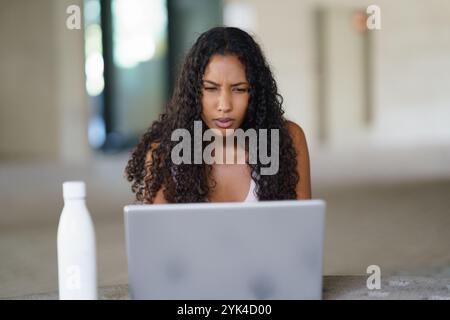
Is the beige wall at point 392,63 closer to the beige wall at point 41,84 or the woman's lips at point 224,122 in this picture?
the beige wall at point 41,84

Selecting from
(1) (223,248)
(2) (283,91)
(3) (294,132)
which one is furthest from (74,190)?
(2) (283,91)

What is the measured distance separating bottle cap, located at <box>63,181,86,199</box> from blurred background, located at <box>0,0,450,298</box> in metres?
2.16

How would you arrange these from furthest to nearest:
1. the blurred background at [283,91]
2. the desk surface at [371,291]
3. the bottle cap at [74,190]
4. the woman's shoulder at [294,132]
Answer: the blurred background at [283,91] → the woman's shoulder at [294,132] → the desk surface at [371,291] → the bottle cap at [74,190]

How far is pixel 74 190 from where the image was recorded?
1312mm

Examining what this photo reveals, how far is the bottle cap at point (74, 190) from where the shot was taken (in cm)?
131

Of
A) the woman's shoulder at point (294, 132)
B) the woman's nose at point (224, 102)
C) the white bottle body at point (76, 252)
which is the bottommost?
the white bottle body at point (76, 252)

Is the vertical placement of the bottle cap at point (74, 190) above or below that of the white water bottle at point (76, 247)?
above

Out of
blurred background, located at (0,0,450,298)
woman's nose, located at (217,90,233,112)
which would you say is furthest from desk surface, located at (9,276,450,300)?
blurred background, located at (0,0,450,298)

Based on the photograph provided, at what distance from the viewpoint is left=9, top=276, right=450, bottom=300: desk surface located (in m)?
1.46

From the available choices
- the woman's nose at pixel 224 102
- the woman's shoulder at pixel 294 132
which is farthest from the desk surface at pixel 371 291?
the woman's nose at pixel 224 102

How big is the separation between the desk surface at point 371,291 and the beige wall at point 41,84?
8530 mm

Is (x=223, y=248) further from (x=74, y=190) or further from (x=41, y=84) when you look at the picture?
(x=41, y=84)

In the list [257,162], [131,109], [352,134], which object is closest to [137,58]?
[131,109]

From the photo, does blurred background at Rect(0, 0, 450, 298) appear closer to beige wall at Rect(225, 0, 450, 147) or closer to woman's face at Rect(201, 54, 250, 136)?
beige wall at Rect(225, 0, 450, 147)
